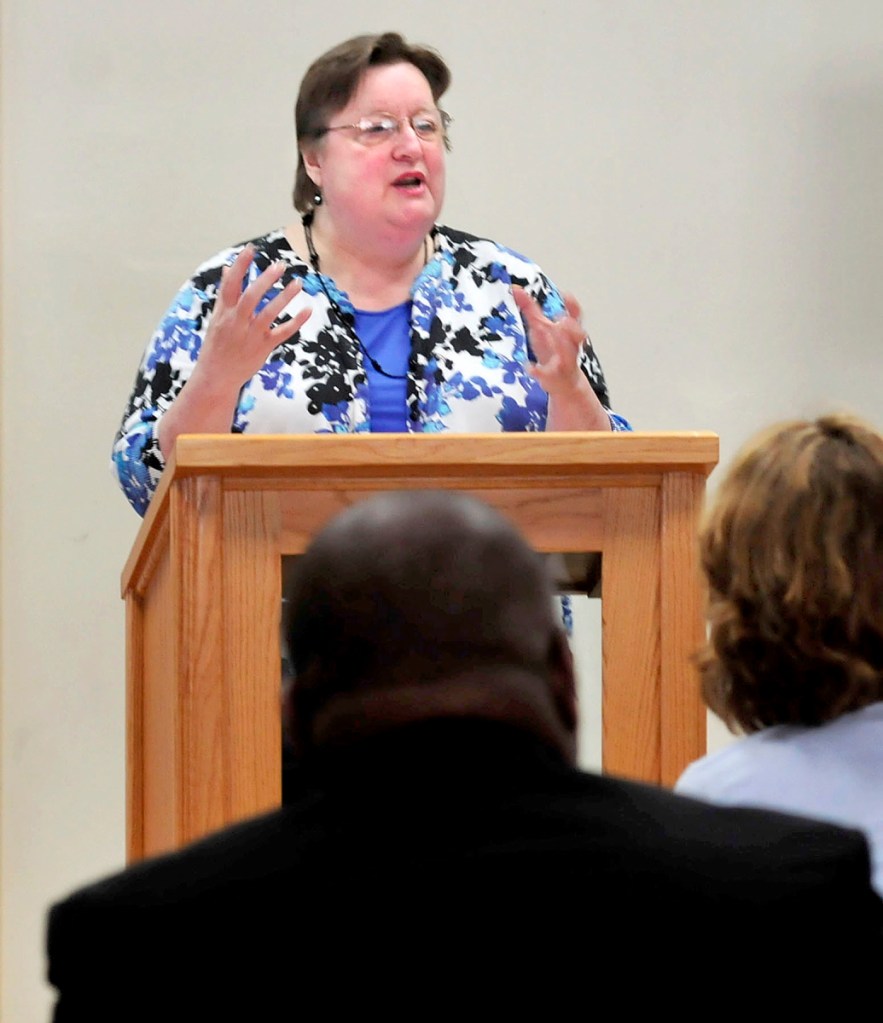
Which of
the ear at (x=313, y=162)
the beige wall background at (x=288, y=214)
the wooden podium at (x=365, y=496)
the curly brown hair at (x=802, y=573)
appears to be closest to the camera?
the curly brown hair at (x=802, y=573)

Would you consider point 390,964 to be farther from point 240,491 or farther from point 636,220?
point 636,220

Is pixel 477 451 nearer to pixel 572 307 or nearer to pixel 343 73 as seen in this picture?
pixel 572 307

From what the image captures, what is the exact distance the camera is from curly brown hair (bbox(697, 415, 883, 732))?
126 centimetres

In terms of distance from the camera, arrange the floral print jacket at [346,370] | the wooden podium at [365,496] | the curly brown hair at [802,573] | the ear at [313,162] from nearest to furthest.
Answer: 1. the curly brown hair at [802,573]
2. the wooden podium at [365,496]
3. the floral print jacket at [346,370]
4. the ear at [313,162]

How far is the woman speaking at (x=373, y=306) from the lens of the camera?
8.19ft

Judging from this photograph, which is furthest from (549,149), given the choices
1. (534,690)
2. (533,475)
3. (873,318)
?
(534,690)

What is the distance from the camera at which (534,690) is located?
97 centimetres

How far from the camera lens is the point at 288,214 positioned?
162 inches

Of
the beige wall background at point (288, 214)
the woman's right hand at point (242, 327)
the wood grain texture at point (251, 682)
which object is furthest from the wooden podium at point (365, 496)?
the beige wall background at point (288, 214)

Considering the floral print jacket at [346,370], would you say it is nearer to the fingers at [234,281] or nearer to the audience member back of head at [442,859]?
the fingers at [234,281]

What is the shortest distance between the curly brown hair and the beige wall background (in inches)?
111

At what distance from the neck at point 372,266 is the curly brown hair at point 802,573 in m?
1.46

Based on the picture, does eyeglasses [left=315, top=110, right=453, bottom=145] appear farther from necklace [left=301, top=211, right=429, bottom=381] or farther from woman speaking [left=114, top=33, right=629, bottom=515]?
necklace [left=301, top=211, right=429, bottom=381]

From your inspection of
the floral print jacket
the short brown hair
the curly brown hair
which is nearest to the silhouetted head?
the curly brown hair
